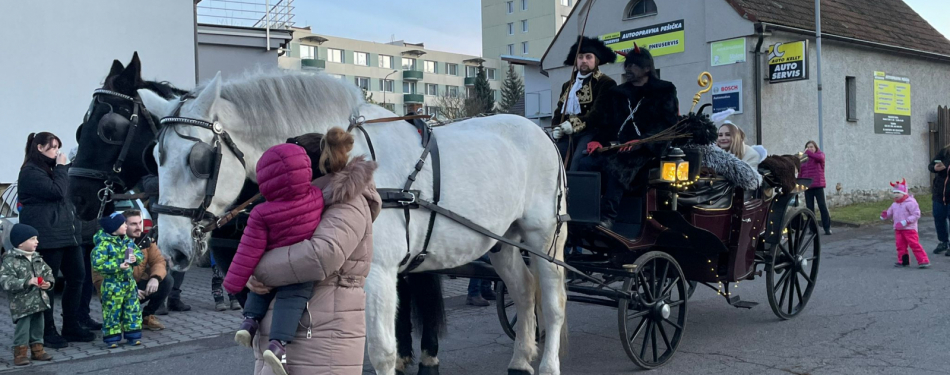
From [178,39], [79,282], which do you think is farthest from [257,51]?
[79,282]

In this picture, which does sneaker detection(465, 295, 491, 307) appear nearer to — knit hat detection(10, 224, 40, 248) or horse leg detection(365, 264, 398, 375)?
knit hat detection(10, 224, 40, 248)

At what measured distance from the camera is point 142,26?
13367 millimetres

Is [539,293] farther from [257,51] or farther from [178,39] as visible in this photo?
[257,51]

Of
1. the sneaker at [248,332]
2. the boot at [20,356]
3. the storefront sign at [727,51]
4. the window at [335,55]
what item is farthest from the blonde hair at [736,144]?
the window at [335,55]

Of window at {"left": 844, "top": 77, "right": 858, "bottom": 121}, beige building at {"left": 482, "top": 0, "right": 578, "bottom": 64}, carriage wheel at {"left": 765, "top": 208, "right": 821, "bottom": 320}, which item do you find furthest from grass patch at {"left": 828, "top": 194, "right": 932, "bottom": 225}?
beige building at {"left": 482, "top": 0, "right": 578, "bottom": 64}

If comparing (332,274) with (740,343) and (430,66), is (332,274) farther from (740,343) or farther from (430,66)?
(430,66)

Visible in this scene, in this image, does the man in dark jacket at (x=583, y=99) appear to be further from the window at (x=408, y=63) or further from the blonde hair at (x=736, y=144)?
the window at (x=408, y=63)

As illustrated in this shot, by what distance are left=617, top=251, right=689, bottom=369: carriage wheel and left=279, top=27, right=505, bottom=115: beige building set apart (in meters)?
56.1

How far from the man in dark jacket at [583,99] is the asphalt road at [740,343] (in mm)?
1615

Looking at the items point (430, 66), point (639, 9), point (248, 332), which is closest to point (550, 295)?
point (248, 332)

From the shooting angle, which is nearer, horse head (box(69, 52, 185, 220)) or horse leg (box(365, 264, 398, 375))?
horse leg (box(365, 264, 398, 375))

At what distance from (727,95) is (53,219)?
15.2 meters

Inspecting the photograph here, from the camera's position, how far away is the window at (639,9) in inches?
802

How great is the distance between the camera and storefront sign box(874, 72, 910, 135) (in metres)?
20.8
